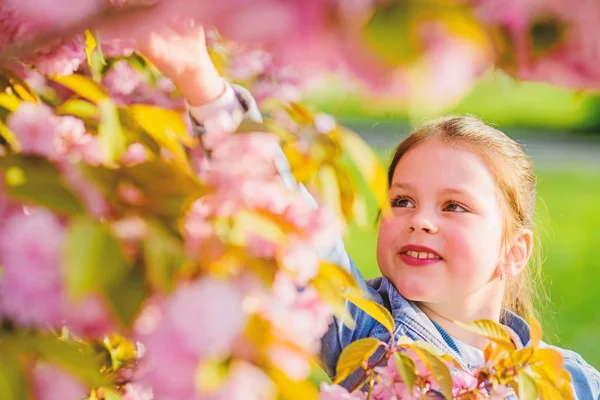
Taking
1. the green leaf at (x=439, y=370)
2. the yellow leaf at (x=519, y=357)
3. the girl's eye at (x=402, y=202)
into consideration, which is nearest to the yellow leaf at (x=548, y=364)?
the yellow leaf at (x=519, y=357)

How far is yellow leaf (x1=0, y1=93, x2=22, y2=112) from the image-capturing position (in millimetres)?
837

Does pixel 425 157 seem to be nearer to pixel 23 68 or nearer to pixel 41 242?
pixel 23 68

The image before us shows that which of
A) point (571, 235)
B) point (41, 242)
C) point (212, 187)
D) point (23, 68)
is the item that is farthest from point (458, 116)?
point (571, 235)

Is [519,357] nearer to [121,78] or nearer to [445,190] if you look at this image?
[445,190]

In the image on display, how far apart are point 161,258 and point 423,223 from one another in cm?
97

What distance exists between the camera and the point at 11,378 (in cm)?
59

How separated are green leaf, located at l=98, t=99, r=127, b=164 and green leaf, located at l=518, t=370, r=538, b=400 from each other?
51 cm

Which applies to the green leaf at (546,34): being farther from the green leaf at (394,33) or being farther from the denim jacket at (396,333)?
the denim jacket at (396,333)

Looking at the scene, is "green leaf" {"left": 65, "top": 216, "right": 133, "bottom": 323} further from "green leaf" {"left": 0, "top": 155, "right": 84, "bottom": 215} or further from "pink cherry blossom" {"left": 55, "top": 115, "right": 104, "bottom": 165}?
"pink cherry blossom" {"left": 55, "top": 115, "right": 104, "bottom": 165}

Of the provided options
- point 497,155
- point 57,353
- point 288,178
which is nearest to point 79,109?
point 288,178

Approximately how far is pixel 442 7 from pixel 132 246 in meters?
0.29

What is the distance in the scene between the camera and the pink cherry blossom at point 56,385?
61cm

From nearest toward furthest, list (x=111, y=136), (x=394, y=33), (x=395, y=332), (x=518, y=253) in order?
1. (x=394, y=33)
2. (x=111, y=136)
3. (x=395, y=332)
4. (x=518, y=253)

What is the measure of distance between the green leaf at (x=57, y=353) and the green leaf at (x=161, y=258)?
71 mm
